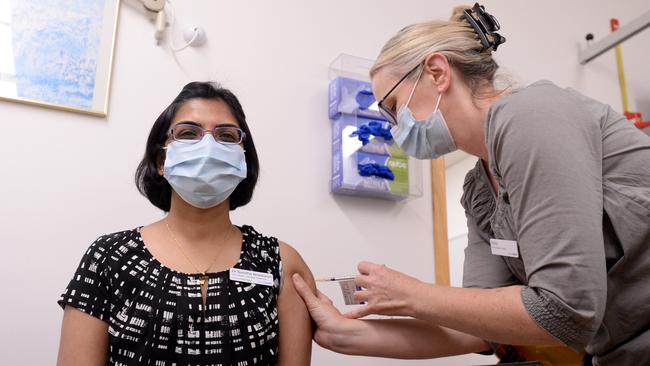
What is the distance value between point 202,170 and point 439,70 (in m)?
0.63

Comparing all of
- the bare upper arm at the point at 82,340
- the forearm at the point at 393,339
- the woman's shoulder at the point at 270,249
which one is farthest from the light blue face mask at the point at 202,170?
the forearm at the point at 393,339

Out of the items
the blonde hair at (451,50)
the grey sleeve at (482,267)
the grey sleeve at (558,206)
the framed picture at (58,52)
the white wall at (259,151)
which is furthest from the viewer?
the framed picture at (58,52)

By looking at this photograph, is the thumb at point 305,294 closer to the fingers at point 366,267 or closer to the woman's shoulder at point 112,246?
the fingers at point 366,267

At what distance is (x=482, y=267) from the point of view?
1.46m

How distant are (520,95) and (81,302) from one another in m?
1.05

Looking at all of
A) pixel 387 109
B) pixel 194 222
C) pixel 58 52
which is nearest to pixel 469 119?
pixel 387 109

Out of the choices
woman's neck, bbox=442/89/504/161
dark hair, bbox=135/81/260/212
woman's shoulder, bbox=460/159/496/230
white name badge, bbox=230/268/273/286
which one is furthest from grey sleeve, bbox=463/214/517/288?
dark hair, bbox=135/81/260/212

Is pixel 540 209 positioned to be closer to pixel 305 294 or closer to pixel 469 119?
→ pixel 469 119

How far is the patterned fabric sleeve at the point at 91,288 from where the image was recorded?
1277 mm

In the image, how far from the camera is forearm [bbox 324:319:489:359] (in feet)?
4.61

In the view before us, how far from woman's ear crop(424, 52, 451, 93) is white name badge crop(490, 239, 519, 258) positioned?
377 millimetres

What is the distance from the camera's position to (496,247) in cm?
127

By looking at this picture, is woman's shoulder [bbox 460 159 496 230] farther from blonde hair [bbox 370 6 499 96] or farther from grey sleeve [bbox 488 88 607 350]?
grey sleeve [bbox 488 88 607 350]

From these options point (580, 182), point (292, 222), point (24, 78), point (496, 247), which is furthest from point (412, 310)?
point (24, 78)
